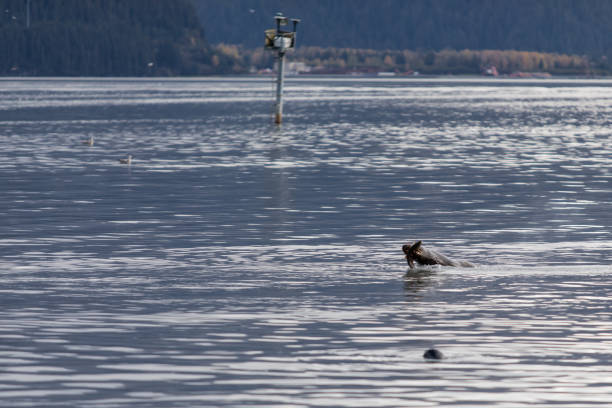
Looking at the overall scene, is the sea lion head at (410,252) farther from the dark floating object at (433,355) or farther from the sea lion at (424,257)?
the dark floating object at (433,355)

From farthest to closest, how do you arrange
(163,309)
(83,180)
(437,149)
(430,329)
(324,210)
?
1. (437,149)
2. (83,180)
3. (324,210)
4. (163,309)
5. (430,329)

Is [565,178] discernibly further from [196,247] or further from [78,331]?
[78,331]

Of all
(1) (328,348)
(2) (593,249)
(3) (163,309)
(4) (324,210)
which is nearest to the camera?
(1) (328,348)

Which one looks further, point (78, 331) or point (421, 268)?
point (421, 268)

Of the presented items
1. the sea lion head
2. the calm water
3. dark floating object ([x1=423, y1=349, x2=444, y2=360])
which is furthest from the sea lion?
dark floating object ([x1=423, y1=349, x2=444, y2=360])

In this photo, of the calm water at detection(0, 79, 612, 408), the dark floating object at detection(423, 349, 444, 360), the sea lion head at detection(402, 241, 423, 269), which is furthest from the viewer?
the sea lion head at detection(402, 241, 423, 269)

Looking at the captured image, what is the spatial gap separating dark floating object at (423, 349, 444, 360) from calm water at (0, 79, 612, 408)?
0.60 feet

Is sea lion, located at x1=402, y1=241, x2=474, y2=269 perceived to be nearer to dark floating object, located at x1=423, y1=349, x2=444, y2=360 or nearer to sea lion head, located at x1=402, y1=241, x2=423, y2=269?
sea lion head, located at x1=402, y1=241, x2=423, y2=269

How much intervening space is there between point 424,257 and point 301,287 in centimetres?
316

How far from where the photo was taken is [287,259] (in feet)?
89.1

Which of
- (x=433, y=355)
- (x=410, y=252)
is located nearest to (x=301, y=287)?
(x=410, y=252)

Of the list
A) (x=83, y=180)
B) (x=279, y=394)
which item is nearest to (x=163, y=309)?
(x=279, y=394)

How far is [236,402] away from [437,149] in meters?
57.2

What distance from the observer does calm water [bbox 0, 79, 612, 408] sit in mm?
16219
